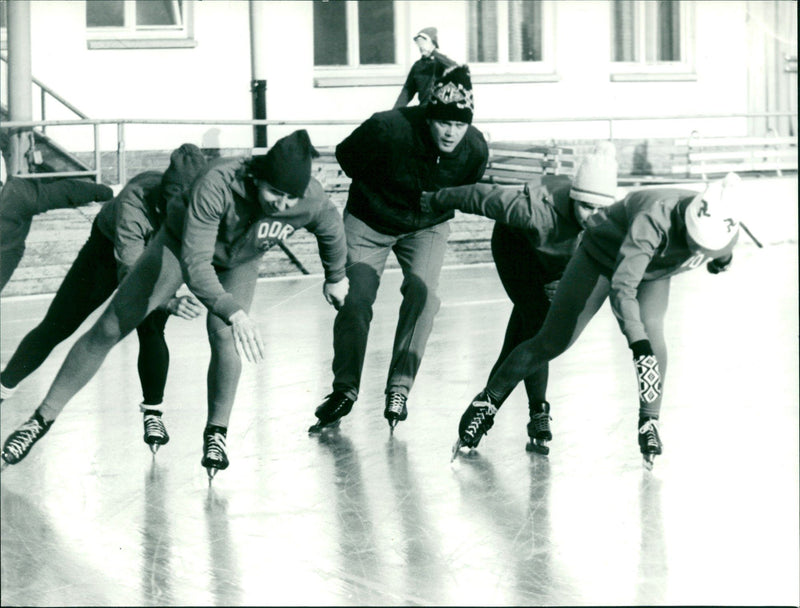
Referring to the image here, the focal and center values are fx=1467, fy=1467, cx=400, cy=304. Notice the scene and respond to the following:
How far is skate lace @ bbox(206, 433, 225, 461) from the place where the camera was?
2.17 metres

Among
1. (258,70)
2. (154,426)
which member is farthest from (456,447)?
(258,70)

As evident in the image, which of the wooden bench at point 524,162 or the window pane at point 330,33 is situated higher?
the window pane at point 330,33

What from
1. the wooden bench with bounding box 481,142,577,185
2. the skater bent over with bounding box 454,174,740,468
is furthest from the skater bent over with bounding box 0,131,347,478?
the skater bent over with bounding box 454,174,740,468

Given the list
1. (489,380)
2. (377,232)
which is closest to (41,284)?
(377,232)

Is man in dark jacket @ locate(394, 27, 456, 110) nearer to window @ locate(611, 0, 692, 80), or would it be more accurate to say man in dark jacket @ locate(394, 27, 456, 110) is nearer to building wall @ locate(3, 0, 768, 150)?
building wall @ locate(3, 0, 768, 150)

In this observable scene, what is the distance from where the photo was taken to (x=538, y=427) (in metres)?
2.73

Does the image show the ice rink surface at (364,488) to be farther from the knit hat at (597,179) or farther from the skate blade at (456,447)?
the knit hat at (597,179)

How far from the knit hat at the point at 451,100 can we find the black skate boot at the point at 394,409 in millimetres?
549

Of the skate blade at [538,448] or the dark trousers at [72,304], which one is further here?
the skate blade at [538,448]

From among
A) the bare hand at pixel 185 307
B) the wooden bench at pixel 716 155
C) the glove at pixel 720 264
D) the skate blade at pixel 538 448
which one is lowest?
the skate blade at pixel 538 448

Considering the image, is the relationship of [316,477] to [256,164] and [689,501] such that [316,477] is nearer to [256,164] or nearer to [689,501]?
[256,164]

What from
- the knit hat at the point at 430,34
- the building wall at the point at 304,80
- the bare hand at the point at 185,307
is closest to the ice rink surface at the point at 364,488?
the bare hand at the point at 185,307

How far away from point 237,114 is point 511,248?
0.52 meters

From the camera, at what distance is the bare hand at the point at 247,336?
181cm
